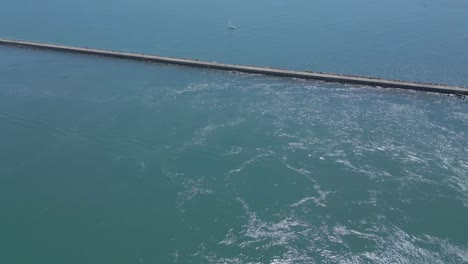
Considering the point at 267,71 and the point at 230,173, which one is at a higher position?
the point at 267,71

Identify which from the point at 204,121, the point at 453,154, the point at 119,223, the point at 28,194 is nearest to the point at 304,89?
the point at 204,121

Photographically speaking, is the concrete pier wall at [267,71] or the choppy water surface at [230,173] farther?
the concrete pier wall at [267,71]

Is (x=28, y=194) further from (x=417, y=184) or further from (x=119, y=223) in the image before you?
(x=417, y=184)

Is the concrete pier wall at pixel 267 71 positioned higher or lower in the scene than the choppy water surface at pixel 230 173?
higher

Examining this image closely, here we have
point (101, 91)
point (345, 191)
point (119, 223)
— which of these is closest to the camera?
point (119, 223)

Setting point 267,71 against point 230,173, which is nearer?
point 230,173
